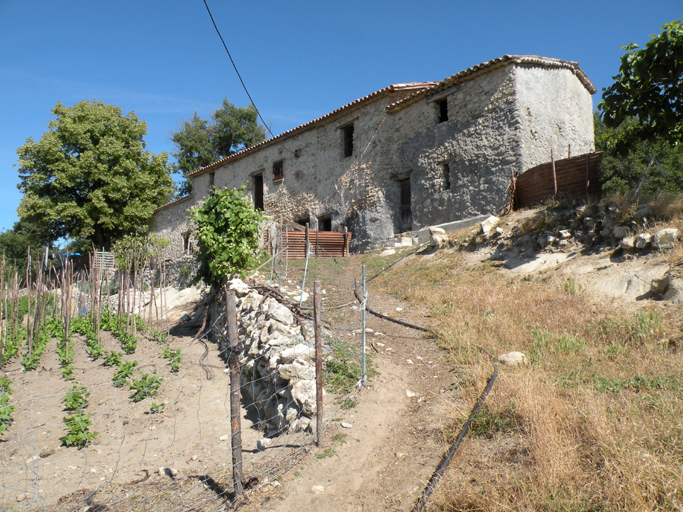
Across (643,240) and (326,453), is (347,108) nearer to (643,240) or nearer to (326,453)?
(643,240)

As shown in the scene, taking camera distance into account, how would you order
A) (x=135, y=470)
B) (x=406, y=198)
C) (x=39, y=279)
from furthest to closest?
(x=406, y=198) < (x=39, y=279) < (x=135, y=470)

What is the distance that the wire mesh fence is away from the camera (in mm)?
4117

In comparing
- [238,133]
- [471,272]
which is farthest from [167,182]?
[471,272]

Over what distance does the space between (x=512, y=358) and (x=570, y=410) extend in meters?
1.50

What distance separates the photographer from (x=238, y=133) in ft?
109

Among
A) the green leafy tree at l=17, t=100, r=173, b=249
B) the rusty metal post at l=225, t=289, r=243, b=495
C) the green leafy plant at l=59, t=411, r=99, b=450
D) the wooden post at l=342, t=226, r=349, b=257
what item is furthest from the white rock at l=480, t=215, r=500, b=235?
the green leafy tree at l=17, t=100, r=173, b=249

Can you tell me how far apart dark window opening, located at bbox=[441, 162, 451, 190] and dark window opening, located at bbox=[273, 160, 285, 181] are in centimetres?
914

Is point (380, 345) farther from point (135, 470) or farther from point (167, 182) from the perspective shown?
point (167, 182)

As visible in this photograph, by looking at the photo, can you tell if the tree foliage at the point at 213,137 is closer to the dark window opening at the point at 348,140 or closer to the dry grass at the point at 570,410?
the dark window opening at the point at 348,140

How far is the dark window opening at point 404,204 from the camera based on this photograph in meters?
17.4

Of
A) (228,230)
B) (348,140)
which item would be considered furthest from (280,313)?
(348,140)

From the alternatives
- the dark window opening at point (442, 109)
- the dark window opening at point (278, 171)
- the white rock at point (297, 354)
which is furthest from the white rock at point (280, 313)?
the dark window opening at point (278, 171)

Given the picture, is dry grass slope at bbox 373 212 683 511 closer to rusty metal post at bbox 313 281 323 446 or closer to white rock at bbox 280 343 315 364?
rusty metal post at bbox 313 281 323 446

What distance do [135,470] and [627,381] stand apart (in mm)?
5161
